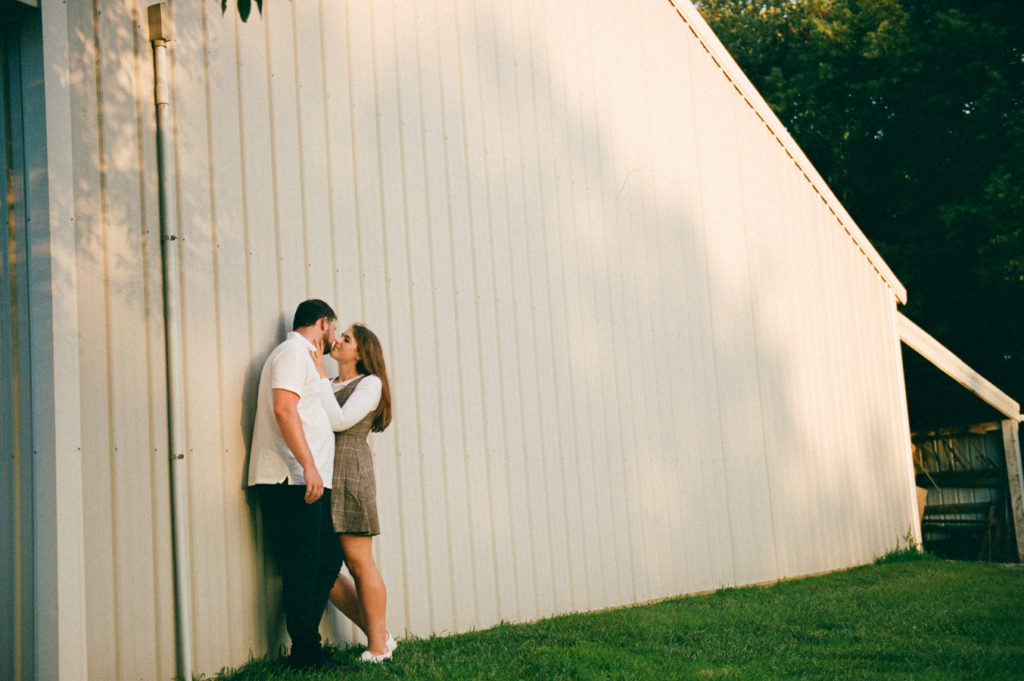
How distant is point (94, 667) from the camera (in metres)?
4.26

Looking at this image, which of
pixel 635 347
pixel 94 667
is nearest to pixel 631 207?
pixel 635 347

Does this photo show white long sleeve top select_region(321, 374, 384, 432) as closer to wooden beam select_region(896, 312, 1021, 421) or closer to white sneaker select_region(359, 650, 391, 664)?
white sneaker select_region(359, 650, 391, 664)

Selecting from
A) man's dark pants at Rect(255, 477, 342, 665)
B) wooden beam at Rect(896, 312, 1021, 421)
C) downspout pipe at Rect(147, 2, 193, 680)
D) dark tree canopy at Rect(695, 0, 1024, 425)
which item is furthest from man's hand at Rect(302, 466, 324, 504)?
dark tree canopy at Rect(695, 0, 1024, 425)

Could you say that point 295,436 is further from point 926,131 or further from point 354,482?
point 926,131

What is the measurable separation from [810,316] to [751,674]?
594 centimetres

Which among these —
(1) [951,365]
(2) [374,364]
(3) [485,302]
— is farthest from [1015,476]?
(2) [374,364]

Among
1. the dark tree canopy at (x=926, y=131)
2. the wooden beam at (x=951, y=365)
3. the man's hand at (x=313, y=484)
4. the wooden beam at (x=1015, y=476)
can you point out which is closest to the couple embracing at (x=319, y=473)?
the man's hand at (x=313, y=484)

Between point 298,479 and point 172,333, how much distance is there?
0.92 meters

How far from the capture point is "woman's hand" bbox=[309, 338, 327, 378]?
5.27m

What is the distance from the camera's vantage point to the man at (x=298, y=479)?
477cm

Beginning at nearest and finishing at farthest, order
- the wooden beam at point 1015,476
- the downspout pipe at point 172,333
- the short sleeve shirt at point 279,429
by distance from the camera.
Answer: the downspout pipe at point 172,333 < the short sleeve shirt at point 279,429 < the wooden beam at point 1015,476

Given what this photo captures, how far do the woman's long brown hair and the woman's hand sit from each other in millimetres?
191

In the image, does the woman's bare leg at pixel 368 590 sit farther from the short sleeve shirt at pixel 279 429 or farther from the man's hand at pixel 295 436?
the man's hand at pixel 295 436

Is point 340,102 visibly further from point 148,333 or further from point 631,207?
point 631,207
